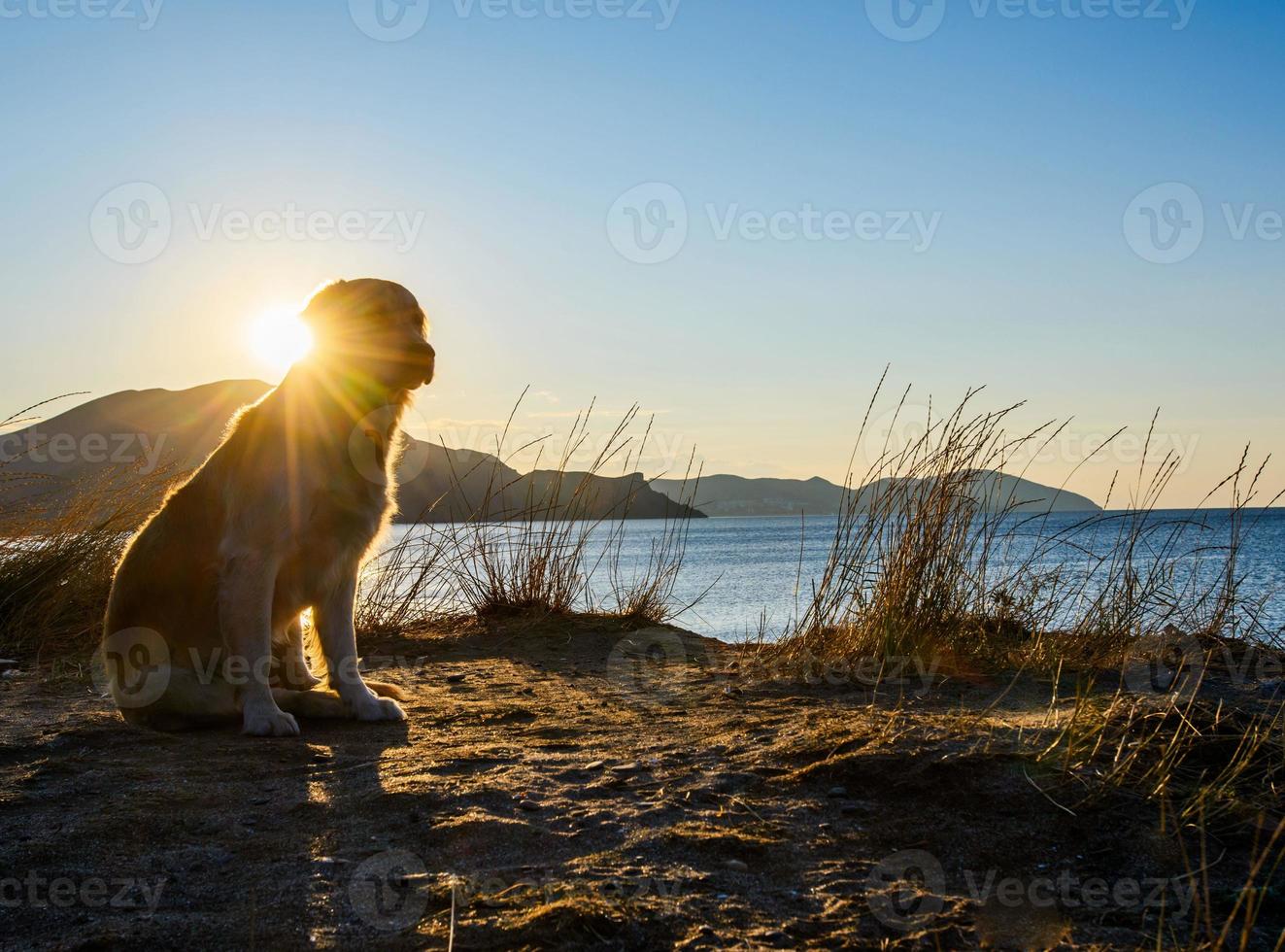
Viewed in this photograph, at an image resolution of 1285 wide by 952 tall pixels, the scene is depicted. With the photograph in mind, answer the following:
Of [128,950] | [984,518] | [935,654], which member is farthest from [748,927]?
[984,518]

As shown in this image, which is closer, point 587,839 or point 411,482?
point 587,839

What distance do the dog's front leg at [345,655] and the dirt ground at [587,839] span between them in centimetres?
30

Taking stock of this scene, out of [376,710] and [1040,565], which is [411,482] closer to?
[376,710]

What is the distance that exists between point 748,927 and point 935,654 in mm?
2893

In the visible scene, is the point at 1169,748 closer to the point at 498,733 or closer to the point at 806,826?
the point at 806,826

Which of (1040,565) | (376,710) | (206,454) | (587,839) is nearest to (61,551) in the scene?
(206,454)

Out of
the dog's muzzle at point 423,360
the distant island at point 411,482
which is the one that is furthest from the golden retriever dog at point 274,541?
the distant island at point 411,482

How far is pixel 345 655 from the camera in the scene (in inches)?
151

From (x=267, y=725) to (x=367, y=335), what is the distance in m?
1.58

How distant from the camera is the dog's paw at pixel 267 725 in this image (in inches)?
134

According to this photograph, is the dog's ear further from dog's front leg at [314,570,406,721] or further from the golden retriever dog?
dog's front leg at [314,570,406,721]

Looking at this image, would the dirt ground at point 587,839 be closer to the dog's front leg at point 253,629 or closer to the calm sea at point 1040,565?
the dog's front leg at point 253,629

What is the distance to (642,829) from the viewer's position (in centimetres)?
216

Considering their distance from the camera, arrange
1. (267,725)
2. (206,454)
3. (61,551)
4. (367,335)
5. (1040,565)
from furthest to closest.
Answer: (206,454) < (61,551) < (1040,565) < (367,335) < (267,725)
